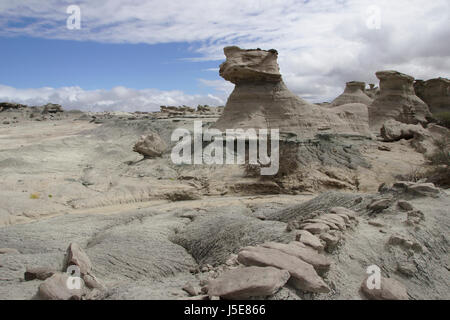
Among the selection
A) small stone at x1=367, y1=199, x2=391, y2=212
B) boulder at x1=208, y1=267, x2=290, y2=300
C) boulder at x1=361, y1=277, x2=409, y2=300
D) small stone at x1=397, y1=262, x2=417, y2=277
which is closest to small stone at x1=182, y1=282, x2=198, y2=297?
boulder at x1=208, y1=267, x2=290, y2=300

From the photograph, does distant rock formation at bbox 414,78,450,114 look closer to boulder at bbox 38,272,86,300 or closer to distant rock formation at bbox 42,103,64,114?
→ boulder at bbox 38,272,86,300

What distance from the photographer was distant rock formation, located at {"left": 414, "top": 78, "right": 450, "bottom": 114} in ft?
67.1

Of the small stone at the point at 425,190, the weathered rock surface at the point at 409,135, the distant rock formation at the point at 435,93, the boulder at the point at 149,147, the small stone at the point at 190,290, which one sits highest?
the distant rock formation at the point at 435,93

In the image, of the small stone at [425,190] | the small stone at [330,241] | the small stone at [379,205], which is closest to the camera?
the small stone at [330,241]

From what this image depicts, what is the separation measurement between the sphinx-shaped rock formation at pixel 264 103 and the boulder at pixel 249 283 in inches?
351

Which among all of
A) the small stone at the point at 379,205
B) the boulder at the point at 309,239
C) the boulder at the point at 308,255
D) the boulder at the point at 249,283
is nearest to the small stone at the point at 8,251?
the boulder at the point at 249,283

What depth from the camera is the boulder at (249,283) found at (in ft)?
6.88

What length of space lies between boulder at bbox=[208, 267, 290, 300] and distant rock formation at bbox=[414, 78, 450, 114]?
22.3 metres

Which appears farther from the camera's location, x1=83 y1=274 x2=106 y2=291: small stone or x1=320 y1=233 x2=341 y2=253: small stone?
x1=320 y1=233 x2=341 y2=253: small stone

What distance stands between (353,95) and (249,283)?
76.5ft

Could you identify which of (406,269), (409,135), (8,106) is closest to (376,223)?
(406,269)

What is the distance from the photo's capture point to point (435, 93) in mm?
20734

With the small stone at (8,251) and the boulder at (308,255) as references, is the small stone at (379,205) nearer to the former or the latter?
the boulder at (308,255)

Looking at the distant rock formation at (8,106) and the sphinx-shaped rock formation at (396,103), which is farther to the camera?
the distant rock formation at (8,106)
